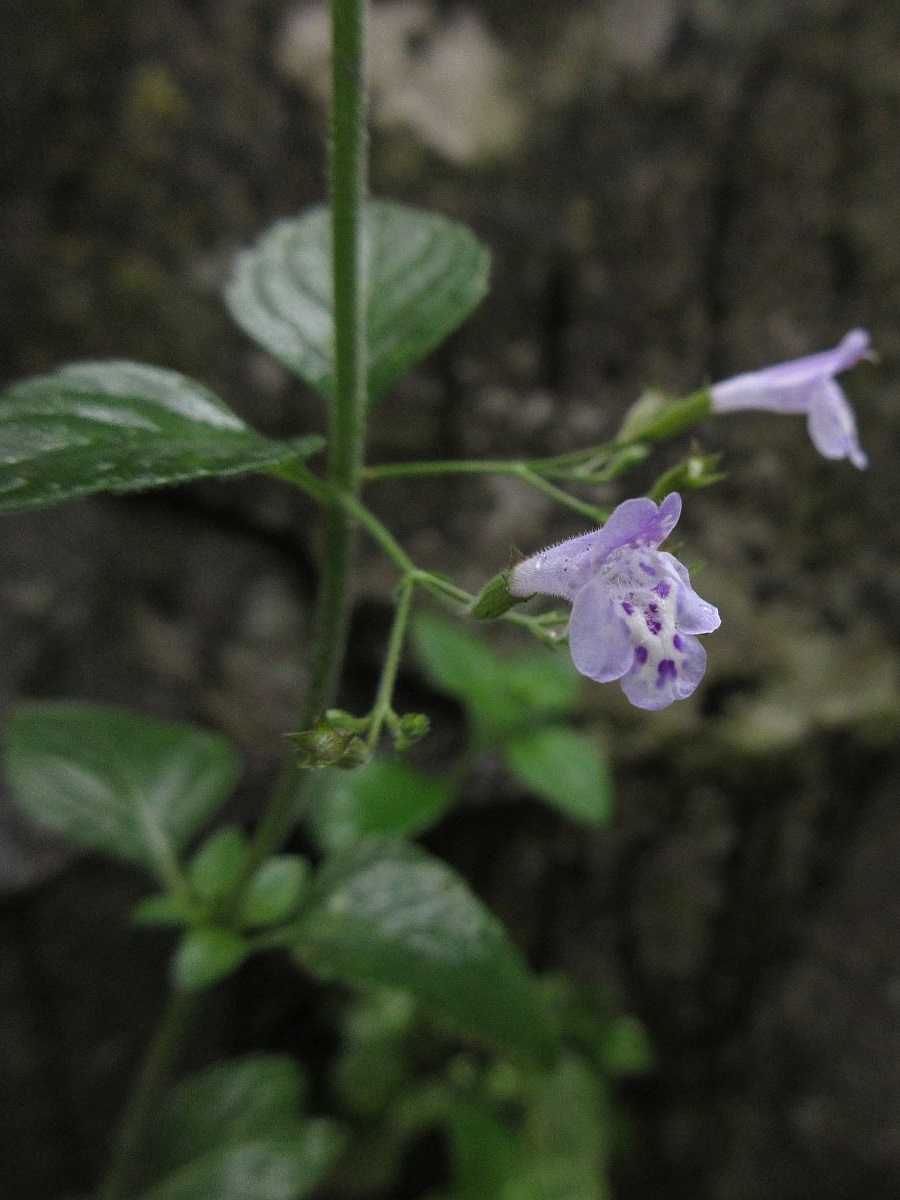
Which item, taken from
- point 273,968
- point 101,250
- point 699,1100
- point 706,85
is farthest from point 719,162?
point 699,1100

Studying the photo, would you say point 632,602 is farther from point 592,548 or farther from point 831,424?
point 831,424

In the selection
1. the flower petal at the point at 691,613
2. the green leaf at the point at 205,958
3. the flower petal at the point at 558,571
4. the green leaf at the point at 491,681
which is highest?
the flower petal at the point at 558,571

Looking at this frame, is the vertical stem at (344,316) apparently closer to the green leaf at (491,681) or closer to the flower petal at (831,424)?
the flower petal at (831,424)

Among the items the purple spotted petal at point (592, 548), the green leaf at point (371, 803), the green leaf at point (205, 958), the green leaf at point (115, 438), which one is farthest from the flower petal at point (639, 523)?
the green leaf at point (371, 803)

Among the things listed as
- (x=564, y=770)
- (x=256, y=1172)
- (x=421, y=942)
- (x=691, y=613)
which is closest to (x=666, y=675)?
(x=691, y=613)

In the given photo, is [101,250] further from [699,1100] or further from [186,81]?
[699,1100]

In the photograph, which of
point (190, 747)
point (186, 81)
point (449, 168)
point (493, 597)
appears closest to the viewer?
point (493, 597)

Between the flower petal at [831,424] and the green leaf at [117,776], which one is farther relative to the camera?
the green leaf at [117,776]
